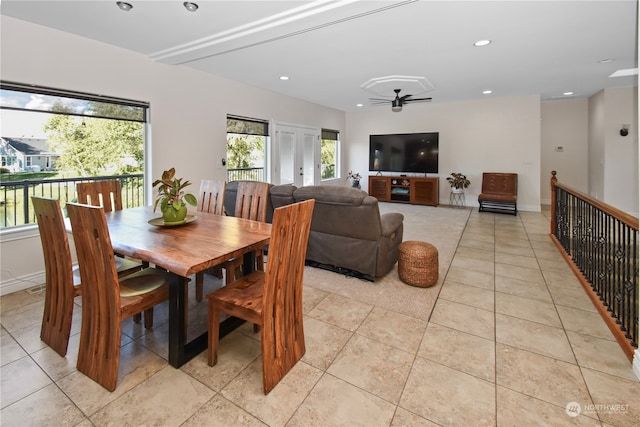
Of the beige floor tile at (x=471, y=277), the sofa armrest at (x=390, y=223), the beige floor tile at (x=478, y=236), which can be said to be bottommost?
the beige floor tile at (x=471, y=277)

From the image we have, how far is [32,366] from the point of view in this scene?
186 cm

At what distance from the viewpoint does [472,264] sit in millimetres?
3635

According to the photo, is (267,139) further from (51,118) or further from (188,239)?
(188,239)

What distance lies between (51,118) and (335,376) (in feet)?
12.7

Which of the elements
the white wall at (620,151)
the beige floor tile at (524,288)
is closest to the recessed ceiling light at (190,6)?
the beige floor tile at (524,288)

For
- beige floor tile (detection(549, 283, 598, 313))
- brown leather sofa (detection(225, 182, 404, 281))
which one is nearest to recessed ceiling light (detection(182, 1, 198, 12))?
brown leather sofa (detection(225, 182, 404, 281))

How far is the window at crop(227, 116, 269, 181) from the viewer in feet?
18.2

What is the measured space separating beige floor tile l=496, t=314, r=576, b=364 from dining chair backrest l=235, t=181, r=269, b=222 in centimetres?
201

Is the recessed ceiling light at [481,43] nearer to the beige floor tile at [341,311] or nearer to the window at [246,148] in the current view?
the beige floor tile at [341,311]

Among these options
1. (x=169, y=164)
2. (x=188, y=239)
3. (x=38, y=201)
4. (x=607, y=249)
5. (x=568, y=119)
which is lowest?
(x=607, y=249)

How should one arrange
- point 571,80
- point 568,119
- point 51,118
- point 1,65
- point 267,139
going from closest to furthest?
1. point 1,65
2. point 51,118
3. point 571,80
4. point 267,139
5. point 568,119

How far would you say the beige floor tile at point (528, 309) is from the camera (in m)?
2.40

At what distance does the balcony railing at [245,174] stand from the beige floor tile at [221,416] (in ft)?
14.4

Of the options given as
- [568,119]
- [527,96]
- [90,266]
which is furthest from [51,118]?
[568,119]
